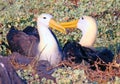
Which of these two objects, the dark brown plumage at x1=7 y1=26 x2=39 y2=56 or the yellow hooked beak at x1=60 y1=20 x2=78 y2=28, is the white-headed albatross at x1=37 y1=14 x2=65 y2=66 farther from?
the yellow hooked beak at x1=60 y1=20 x2=78 y2=28

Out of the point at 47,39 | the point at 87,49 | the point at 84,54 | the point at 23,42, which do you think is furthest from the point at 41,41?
the point at 84,54

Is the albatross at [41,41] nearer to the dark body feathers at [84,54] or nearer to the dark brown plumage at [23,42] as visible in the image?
the dark brown plumage at [23,42]

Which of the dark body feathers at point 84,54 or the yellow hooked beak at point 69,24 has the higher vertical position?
the yellow hooked beak at point 69,24

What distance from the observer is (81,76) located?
20.1 ft

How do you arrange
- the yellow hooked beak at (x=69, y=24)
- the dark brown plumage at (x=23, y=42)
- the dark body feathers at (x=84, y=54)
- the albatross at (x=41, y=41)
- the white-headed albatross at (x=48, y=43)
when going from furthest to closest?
1. the yellow hooked beak at (x=69, y=24)
2. the dark brown plumage at (x=23, y=42)
3. the albatross at (x=41, y=41)
4. the white-headed albatross at (x=48, y=43)
5. the dark body feathers at (x=84, y=54)

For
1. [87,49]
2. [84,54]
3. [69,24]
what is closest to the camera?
[84,54]

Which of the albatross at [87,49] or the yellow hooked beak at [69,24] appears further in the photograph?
the yellow hooked beak at [69,24]

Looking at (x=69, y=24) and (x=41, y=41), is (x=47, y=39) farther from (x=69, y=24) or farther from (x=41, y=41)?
(x=69, y=24)

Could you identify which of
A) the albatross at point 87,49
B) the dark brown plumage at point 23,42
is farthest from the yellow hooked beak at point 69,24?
the dark brown plumage at point 23,42

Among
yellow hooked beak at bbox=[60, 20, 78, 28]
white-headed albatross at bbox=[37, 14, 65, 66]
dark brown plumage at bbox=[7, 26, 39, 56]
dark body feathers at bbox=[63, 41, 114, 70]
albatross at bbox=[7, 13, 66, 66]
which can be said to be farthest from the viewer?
yellow hooked beak at bbox=[60, 20, 78, 28]

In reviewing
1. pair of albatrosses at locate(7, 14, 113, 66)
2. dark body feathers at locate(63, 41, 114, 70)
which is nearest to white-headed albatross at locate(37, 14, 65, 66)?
pair of albatrosses at locate(7, 14, 113, 66)

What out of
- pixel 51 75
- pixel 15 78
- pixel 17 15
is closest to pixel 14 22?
pixel 17 15

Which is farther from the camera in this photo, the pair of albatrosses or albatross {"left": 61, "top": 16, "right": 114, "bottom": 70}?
the pair of albatrosses

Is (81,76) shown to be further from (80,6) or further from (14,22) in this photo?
(80,6)
